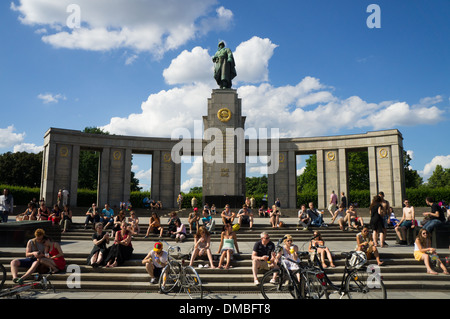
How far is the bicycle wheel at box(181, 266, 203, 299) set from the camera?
289 inches

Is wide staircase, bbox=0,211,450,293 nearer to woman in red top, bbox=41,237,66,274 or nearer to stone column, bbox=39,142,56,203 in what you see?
woman in red top, bbox=41,237,66,274

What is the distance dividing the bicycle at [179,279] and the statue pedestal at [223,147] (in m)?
20.4

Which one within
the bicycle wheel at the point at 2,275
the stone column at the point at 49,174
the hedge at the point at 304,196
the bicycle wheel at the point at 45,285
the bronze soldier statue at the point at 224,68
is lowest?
the bicycle wheel at the point at 45,285

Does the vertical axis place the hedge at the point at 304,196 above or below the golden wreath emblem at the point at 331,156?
below

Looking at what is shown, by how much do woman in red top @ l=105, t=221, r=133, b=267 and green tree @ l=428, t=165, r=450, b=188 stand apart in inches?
3122

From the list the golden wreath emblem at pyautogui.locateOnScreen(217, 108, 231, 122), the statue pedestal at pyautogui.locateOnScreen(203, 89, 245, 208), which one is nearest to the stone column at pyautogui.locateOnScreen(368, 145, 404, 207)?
the statue pedestal at pyautogui.locateOnScreen(203, 89, 245, 208)

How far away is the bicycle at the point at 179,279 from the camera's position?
7422 millimetres

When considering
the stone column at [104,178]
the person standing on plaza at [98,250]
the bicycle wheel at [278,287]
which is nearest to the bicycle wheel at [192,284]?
the bicycle wheel at [278,287]

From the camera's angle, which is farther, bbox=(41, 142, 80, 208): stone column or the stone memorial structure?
bbox=(41, 142, 80, 208): stone column

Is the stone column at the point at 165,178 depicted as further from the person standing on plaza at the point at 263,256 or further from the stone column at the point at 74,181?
the person standing on plaza at the point at 263,256

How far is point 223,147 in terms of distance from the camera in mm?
30234
